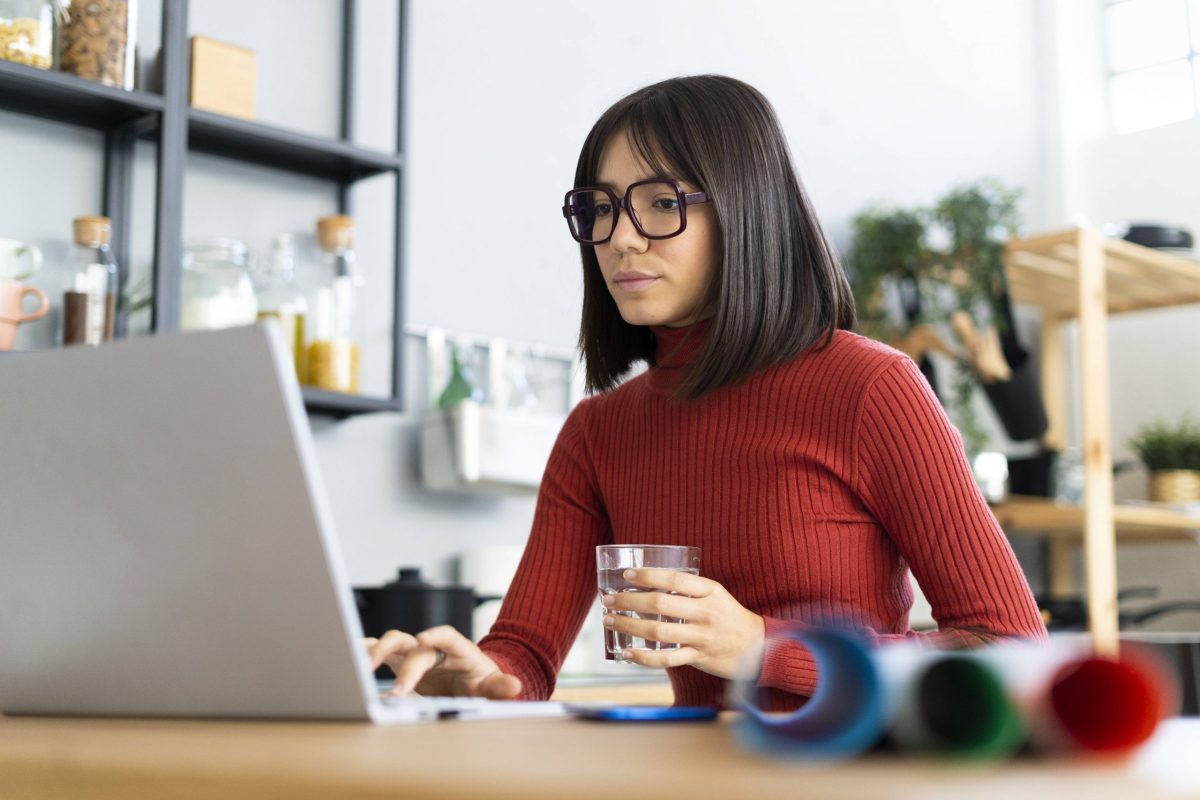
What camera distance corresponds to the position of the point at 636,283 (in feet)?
4.08

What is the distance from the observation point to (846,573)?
118cm

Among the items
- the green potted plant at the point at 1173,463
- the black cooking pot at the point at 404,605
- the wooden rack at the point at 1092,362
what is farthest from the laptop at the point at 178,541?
the green potted plant at the point at 1173,463

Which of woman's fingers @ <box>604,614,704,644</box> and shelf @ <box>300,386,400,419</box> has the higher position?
shelf @ <box>300,386,400,419</box>

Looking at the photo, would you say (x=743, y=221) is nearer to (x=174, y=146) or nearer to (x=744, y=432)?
(x=744, y=432)

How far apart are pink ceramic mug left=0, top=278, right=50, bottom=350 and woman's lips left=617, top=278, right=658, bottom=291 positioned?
3.20ft

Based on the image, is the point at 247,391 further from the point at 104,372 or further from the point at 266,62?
the point at 266,62

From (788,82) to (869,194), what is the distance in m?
0.42

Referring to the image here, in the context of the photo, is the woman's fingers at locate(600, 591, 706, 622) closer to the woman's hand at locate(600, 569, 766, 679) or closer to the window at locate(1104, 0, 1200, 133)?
the woman's hand at locate(600, 569, 766, 679)

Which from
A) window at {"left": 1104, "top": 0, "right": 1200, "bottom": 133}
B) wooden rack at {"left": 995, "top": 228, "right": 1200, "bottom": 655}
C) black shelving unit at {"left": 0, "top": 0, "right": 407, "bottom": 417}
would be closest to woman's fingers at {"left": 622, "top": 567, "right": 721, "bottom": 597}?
black shelving unit at {"left": 0, "top": 0, "right": 407, "bottom": 417}

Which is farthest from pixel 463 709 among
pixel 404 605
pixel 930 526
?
pixel 404 605

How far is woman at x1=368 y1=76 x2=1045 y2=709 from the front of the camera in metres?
1.12

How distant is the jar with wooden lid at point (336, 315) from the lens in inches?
82.4

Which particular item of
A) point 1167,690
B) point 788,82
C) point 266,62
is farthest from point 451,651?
point 788,82

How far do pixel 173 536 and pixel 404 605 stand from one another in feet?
3.82
